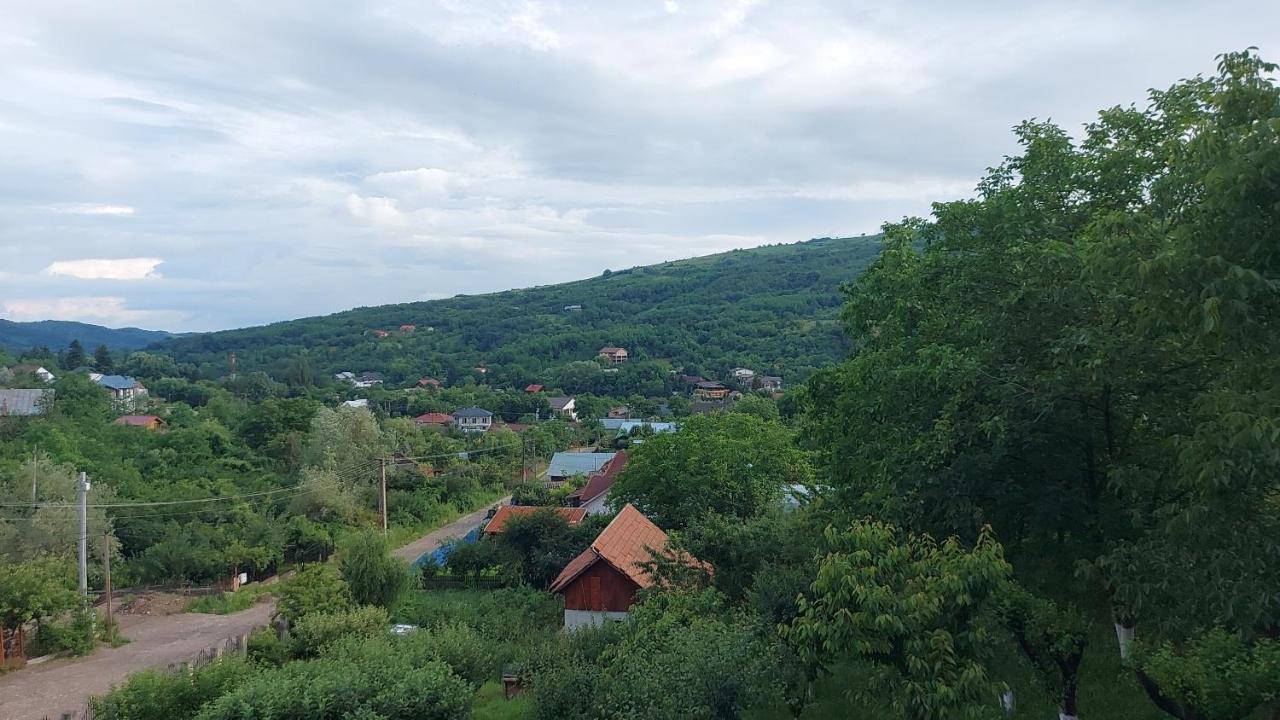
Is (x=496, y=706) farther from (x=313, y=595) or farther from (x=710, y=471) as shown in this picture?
(x=710, y=471)

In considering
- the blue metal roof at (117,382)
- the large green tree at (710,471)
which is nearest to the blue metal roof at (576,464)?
the large green tree at (710,471)

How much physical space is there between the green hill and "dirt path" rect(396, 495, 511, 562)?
47.1 m

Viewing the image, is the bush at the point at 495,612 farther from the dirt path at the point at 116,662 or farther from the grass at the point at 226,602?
the grass at the point at 226,602

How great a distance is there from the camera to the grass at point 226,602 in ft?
80.1

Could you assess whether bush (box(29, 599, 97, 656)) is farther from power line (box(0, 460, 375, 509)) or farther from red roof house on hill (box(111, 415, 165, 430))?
red roof house on hill (box(111, 415, 165, 430))

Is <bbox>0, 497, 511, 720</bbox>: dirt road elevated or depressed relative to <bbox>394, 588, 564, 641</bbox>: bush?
depressed

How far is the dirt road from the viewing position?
1617 cm

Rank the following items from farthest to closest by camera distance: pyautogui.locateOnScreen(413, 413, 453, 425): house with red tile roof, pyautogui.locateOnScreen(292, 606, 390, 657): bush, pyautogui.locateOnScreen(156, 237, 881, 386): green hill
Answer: pyautogui.locateOnScreen(156, 237, 881, 386): green hill, pyautogui.locateOnScreen(413, 413, 453, 425): house with red tile roof, pyautogui.locateOnScreen(292, 606, 390, 657): bush

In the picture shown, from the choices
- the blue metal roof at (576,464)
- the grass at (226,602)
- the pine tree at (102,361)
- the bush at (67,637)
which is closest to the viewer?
the bush at (67,637)

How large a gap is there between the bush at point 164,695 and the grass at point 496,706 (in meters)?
3.38

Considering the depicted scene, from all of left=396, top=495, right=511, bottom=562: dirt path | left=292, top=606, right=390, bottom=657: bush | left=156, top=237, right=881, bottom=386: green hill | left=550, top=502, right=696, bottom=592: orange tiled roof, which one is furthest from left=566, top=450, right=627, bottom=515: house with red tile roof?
left=156, top=237, right=881, bottom=386: green hill

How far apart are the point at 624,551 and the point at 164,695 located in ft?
30.3

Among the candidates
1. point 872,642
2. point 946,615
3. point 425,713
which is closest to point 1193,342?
point 946,615

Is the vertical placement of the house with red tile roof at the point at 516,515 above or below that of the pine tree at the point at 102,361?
below
